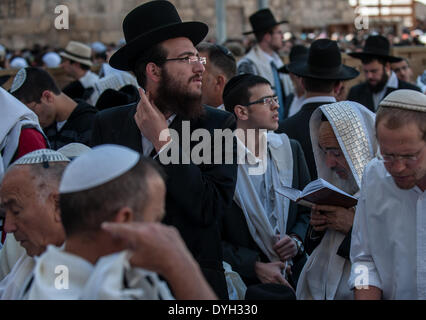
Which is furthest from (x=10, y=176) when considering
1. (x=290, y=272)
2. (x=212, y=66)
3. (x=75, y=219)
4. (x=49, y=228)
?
(x=212, y=66)

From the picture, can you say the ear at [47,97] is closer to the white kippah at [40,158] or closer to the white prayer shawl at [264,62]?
the white kippah at [40,158]

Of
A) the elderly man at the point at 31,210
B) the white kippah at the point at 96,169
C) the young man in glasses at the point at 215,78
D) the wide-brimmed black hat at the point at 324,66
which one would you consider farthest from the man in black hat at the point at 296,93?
the white kippah at the point at 96,169

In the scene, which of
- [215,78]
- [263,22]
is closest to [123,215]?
[215,78]

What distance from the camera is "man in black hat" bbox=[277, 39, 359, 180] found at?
14.9 ft

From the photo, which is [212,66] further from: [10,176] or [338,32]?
[338,32]

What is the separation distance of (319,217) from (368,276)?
617mm

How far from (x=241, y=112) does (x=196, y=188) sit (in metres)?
1.44

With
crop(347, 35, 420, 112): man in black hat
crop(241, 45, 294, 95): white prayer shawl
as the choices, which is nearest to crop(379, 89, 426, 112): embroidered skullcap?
crop(347, 35, 420, 112): man in black hat

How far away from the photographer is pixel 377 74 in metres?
7.18

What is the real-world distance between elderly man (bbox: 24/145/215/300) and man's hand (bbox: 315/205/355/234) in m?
1.39

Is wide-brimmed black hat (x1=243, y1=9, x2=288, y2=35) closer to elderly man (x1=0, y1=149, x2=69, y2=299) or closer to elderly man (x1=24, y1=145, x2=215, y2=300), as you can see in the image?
elderly man (x1=0, y1=149, x2=69, y2=299)

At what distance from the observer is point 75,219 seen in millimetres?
1909

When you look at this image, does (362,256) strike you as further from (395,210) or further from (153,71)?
(153,71)

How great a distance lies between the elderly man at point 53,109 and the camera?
488 cm
